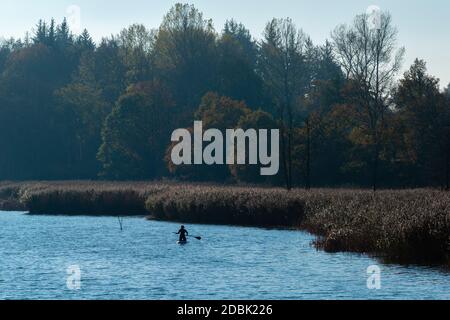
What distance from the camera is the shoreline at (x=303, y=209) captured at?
34375 millimetres

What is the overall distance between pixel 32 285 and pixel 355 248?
13.7m

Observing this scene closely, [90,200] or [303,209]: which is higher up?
[90,200]

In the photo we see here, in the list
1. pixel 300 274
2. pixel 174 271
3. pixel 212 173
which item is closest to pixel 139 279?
pixel 174 271

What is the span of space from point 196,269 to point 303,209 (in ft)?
59.0

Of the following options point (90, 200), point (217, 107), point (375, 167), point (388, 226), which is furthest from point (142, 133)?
point (388, 226)

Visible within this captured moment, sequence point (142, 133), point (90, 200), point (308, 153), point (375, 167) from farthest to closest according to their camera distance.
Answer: point (142, 133) < point (308, 153) < point (375, 167) < point (90, 200)

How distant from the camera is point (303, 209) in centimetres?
5425

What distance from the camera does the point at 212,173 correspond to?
90812 mm

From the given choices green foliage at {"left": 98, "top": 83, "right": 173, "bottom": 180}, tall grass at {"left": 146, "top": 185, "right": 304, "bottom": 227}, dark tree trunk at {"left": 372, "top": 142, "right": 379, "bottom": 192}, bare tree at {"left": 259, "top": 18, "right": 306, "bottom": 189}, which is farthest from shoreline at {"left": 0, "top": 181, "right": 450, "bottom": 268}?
bare tree at {"left": 259, "top": 18, "right": 306, "bottom": 189}

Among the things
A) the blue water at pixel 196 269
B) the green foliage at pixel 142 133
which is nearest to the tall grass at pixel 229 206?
the blue water at pixel 196 269

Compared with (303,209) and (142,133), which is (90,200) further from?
(142,133)

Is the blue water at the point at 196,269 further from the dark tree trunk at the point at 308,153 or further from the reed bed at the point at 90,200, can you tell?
the dark tree trunk at the point at 308,153

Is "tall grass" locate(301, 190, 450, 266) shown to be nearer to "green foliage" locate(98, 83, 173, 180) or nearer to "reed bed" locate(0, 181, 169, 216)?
"reed bed" locate(0, 181, 169, 216)
